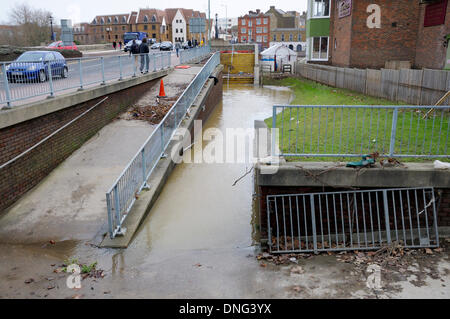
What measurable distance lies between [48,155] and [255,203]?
18.0 feet

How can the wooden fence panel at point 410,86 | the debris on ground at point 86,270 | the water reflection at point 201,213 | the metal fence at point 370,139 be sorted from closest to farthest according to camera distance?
the debris on ground at point 86,270, the metal fence at point 370,139, the water reflection at point 201,213, the wooden fence panel at point 410,86

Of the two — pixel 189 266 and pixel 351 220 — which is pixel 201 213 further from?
pixel 351 220

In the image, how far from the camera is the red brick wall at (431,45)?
2106 centimetres

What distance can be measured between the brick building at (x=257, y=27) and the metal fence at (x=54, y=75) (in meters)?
104

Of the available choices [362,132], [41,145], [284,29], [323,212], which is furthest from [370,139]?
[284,29]

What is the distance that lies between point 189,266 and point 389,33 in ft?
81.7

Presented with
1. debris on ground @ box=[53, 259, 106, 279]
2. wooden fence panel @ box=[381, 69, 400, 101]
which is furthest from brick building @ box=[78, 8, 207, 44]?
debris on ground @ box=[53, 259, 106, 279]

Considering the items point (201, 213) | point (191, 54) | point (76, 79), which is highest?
point (191, 54)

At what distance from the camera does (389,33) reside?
2628 centimetres

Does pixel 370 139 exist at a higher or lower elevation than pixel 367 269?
higher

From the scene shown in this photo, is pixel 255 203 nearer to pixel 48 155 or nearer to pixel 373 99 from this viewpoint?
pixel 48 155

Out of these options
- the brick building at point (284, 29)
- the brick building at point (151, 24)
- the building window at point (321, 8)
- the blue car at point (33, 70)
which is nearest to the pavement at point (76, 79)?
the blue car at point (33, 70)

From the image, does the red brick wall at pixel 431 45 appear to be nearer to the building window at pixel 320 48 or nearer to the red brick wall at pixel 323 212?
the building window at pixel 320 48
